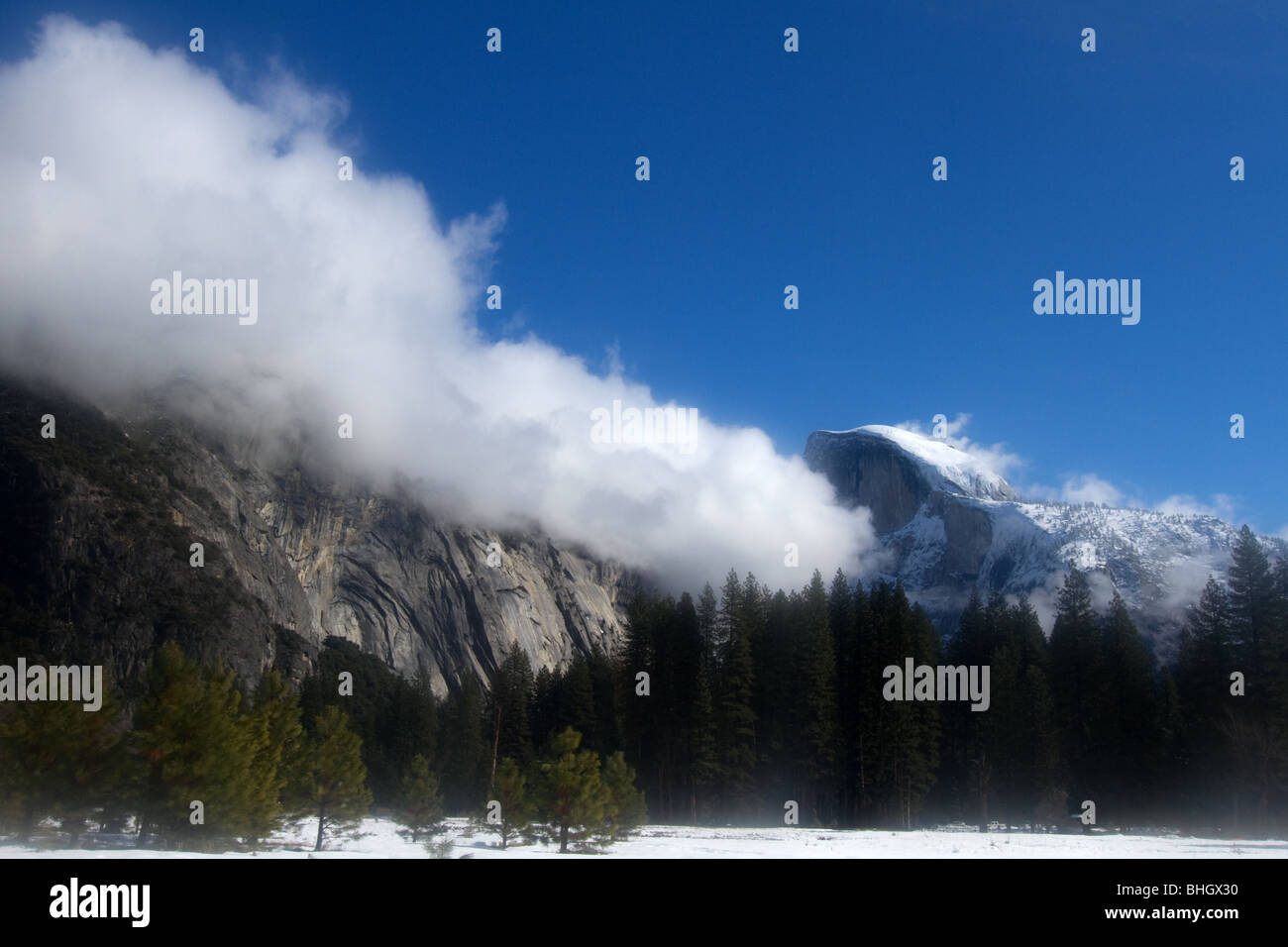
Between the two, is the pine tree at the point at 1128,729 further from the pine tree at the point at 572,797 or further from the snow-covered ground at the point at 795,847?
the pine tree at the point at 572,797

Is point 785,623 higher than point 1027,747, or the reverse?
point 785,623

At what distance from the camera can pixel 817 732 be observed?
5119 centimetres

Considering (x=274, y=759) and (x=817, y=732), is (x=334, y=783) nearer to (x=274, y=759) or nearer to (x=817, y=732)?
(x=274, y=759)

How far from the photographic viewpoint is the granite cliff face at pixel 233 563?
10006cm

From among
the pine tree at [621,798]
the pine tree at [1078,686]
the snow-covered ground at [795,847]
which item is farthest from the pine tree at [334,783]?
the pine tree at [1078,686]

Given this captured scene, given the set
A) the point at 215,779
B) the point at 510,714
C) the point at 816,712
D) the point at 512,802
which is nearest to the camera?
the point at 215,779

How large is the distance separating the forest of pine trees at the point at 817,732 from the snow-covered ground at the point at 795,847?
1.35 meters

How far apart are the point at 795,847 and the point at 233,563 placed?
110212mm

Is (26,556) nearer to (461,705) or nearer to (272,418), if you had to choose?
(272,418)

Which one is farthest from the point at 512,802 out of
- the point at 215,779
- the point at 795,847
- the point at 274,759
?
the point at 795,847

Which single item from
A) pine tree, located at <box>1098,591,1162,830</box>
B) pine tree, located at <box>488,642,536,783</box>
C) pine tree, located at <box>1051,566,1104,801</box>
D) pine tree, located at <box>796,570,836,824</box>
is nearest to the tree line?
pine tree, located at <box>796,570,836,824</box>
